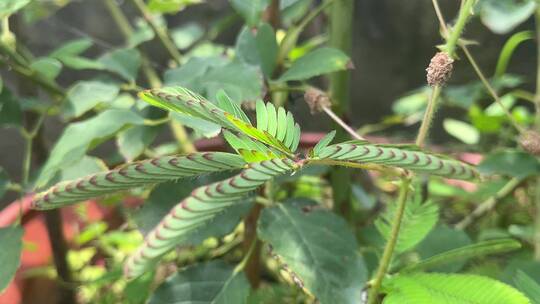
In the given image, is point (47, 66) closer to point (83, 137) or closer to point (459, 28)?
point (83, 137)

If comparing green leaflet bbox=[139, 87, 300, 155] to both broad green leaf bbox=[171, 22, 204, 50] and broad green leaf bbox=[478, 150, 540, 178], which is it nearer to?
broad green leaf bbox=[478, 150, 540, 178]

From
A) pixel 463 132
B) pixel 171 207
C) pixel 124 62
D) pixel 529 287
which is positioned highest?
pixel 124 62

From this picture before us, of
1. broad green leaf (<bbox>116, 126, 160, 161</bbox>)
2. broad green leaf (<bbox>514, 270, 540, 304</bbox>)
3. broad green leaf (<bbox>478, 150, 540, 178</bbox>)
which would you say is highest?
broad green leaf (<bbox>116, 126, 160, 161</bbox>)

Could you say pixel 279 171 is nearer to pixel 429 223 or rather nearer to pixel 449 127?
pixel 429 223

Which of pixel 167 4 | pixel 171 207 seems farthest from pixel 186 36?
pixel 171 207

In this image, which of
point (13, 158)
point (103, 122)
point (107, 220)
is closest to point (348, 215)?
point (103, 122)

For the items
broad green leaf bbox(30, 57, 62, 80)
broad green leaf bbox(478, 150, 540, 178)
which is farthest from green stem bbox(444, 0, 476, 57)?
broad green leaf bbox(30, 57, 62, 80)
